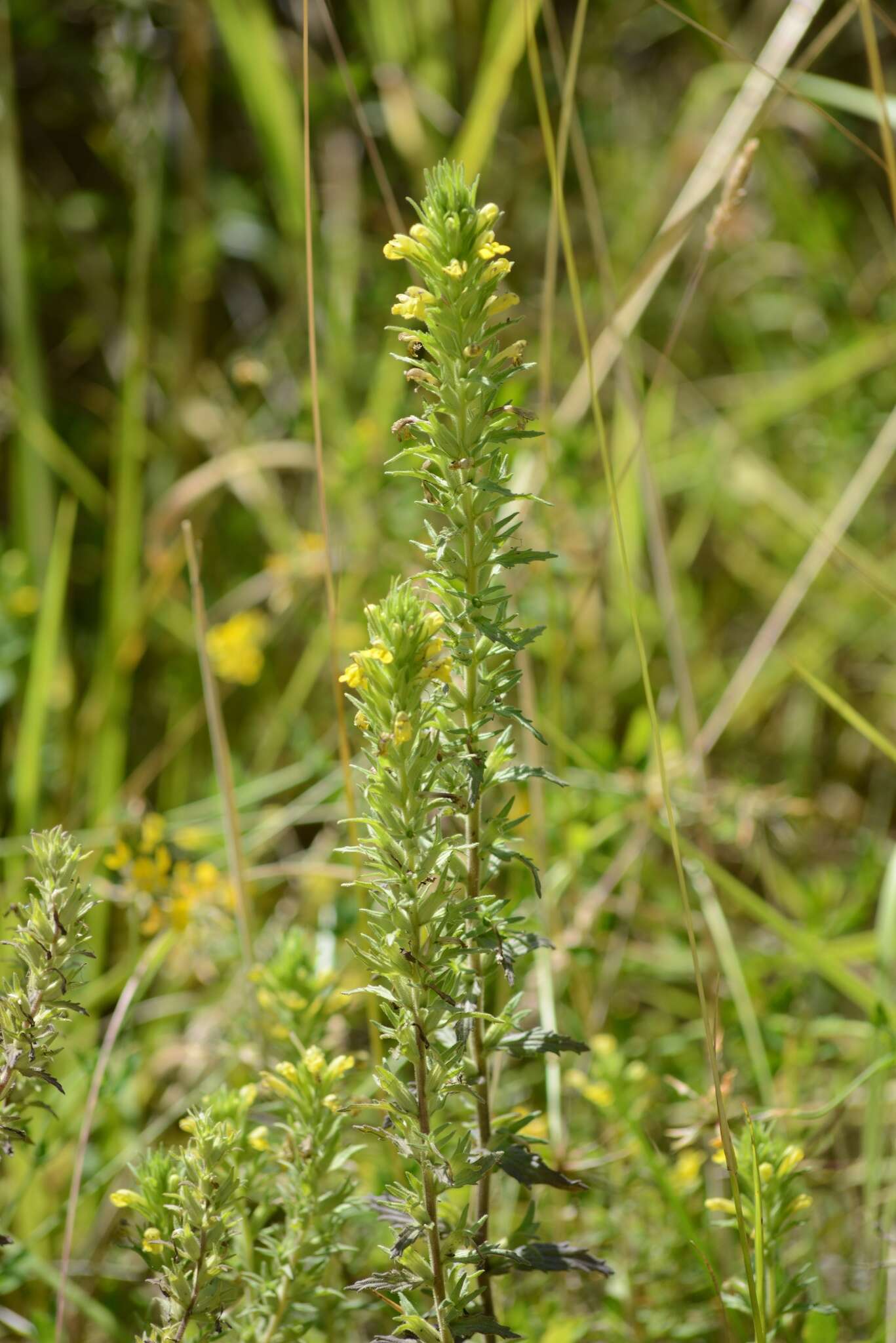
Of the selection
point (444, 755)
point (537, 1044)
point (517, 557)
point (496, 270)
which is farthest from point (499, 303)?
point (537, 1044)

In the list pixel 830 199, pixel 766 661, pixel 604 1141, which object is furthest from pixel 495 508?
pixel 830 199

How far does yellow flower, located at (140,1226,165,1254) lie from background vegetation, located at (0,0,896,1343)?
20cm

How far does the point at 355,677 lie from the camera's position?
2.23 ft

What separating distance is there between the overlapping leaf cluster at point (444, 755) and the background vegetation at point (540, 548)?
0.19 meters

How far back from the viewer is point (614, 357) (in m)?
1.63

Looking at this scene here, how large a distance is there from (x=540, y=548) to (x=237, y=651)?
1.57ft

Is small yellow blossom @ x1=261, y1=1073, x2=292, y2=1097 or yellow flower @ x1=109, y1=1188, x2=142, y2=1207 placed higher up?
small yellow blossom @ x1=261, y1=1073, x2=292, y2=1097

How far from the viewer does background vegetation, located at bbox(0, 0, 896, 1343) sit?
3.73 ft

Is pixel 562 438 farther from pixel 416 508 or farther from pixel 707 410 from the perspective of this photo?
pixel 707 410

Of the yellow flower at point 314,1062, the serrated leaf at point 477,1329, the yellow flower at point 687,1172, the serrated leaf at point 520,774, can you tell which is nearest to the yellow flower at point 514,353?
the serrated leaf at point 520,774

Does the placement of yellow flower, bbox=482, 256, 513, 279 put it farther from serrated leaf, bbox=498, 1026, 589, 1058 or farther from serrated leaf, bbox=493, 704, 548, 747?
serrated leaf, bbox=498, 1026, 589, 1058

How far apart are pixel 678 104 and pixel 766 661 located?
1297 mm

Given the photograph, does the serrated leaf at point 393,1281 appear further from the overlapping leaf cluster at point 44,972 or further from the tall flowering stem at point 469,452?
the overlapping leaf cluster at point 44,972

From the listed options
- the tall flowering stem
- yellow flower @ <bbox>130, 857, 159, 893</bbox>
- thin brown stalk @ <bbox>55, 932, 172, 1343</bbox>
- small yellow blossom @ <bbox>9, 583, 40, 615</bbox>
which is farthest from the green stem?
small yellow blossom @ <bbox>9, 583, 40, 615</bbox>
